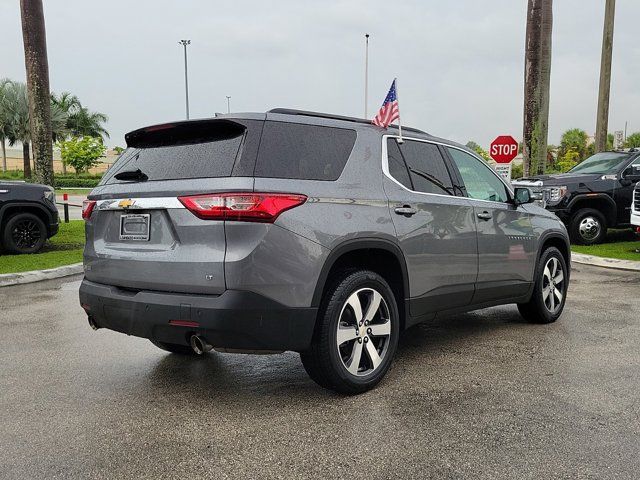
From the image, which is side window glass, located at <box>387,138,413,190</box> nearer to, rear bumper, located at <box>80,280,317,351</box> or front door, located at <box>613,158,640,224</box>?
rear bumper, located at <box>80,280,317,351</box>

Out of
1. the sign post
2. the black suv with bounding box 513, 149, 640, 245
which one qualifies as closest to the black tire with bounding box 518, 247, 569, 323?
the black suv with bounding box 513, 149, 640, 245

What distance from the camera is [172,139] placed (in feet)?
14.1

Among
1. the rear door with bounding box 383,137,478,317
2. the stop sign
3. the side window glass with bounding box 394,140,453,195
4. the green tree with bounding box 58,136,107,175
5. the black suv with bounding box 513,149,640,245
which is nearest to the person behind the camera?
the rear door with bounding box 383,137,478,317

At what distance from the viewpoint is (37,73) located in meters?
14.4

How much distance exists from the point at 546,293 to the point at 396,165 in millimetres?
2656

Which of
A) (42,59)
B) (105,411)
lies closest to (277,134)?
(105,411)

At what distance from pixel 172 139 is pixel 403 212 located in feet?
5.52

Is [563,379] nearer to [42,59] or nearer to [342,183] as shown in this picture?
[342,183]

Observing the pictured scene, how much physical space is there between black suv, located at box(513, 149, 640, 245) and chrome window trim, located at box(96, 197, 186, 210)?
10327 mm

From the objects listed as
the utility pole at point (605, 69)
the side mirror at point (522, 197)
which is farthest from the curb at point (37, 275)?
the utility pole at point (605, 69)

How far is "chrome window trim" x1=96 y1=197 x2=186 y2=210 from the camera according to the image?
3832 mm

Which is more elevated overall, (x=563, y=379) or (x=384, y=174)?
(x=384, y=174)

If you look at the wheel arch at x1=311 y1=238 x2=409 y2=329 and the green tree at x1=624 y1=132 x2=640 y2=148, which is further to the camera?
the green tree at x1=624 y1=132 x2=640 y2=148

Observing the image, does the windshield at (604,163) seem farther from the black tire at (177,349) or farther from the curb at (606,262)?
the black tire at (177,349)
